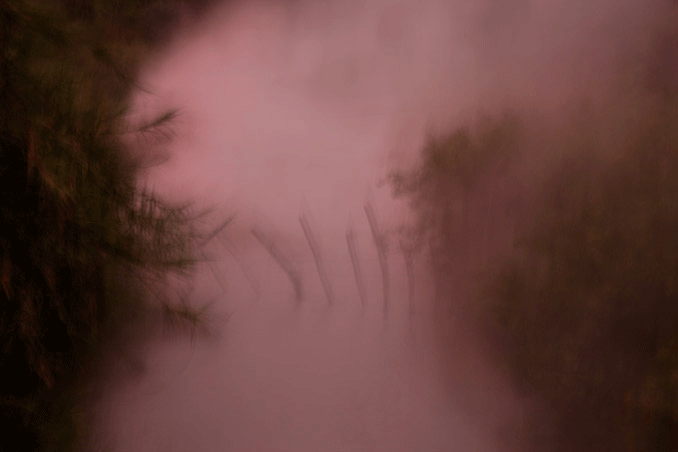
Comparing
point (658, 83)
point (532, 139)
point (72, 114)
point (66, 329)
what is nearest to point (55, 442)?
point (66, 329)

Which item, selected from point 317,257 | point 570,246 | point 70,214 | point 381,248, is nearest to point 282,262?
point 317,257

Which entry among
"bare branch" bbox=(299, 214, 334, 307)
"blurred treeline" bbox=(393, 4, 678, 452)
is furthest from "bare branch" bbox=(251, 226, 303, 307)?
"blurred treeline" bbox=(393, 4, 678, 452)

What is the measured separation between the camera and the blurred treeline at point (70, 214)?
3.79 feet

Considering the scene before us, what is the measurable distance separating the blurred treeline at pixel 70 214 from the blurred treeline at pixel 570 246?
679 millimetres

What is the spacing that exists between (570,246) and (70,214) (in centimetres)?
120

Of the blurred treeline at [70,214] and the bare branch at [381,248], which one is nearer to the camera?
the blurred treeline at [70,214]

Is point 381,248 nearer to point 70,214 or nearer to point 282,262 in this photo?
point 282,262

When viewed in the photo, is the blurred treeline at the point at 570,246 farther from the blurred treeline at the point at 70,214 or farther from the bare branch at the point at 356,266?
the blurred treeline at the point at 70,214

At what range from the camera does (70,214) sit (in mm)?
1190

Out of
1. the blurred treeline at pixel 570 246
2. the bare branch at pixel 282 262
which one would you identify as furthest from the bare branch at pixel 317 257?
the blurred treeline at pixel 570 246

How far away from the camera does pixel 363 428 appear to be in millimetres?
1267

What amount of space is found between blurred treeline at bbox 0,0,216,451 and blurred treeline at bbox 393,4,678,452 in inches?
26.8

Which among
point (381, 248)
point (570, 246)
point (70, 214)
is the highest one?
point (570, 246)

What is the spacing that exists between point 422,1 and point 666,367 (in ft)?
3.61
